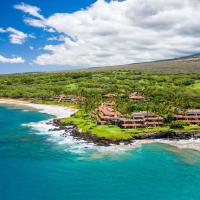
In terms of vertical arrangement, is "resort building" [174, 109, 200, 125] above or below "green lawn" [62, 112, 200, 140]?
above

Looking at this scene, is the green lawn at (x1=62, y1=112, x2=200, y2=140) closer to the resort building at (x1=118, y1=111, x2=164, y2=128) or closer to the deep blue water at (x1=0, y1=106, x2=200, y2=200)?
the resort building at (x1=118, y1=111, x2=164, y2=128)

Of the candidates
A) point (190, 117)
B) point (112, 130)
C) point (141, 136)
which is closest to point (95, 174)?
point (141, 136)

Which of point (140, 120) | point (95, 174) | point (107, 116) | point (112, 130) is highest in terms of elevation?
point (107, 116)

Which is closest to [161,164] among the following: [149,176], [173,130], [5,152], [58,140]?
[149,176]

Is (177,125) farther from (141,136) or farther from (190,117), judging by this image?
(141,136)

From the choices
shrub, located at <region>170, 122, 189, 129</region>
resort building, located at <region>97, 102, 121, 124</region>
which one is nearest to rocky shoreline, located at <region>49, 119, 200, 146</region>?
shrub, located at <region>170, 122, 189, 129</region>

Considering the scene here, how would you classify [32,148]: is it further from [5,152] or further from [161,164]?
[161,164]

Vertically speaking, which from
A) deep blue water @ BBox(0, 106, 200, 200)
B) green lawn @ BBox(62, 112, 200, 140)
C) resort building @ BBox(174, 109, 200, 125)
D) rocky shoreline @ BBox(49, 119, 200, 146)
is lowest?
deep blue water @ BBox(0, 106, 200, 200)
